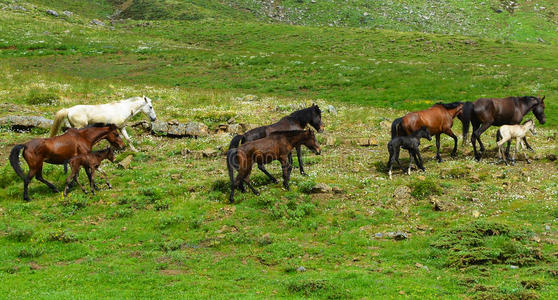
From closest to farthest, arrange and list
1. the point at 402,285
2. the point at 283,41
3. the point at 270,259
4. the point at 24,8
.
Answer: the point at 402,285 → the point at 270,259 → the point at 283,41 → the point at 24,8

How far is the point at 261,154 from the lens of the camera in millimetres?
15797

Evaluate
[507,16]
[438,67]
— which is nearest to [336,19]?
[507,16]

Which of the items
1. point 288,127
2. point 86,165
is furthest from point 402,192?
point 86,165

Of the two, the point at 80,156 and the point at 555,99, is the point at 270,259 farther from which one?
the point at 555,99

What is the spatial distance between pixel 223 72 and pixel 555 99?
35.1 metres

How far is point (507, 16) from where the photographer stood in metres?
101

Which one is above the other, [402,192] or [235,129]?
[235,129]

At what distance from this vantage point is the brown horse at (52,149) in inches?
616

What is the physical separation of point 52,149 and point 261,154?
8227mm

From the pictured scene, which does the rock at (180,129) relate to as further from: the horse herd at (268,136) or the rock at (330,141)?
the rock at (330,141)

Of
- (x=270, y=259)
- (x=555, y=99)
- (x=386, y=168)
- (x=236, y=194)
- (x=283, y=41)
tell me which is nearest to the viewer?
(x=270, y=259)

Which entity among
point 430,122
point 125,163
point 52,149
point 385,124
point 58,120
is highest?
point 430,122

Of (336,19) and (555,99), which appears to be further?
(336,19)

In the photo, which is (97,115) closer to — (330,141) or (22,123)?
(22,123)
